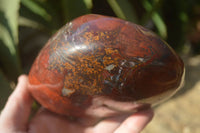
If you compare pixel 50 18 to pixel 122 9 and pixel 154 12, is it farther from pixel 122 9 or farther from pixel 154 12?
pixel 154 12

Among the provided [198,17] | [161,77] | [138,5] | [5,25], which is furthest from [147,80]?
[198,17]

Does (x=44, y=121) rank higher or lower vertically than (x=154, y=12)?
higher

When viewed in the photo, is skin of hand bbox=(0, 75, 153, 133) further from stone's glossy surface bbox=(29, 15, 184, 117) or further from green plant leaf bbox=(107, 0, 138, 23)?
green plant leaf bbox=(107, 0, 138, 23)

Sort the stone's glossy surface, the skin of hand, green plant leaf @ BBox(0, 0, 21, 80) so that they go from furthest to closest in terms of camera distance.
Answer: green plant leaf @ BBox(0, 0, 21, 80)
the skin of hand
the stone's glossy surface

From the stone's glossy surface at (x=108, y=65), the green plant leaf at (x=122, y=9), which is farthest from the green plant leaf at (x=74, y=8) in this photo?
the stone's glossy surface at (x=108, y=65)

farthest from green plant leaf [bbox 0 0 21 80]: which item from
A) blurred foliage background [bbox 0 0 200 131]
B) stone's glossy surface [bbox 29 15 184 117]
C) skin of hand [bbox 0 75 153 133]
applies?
stone's glossy surface [bbox 29 15 184 117]

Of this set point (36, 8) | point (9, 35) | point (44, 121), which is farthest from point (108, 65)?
point (36, 8)
